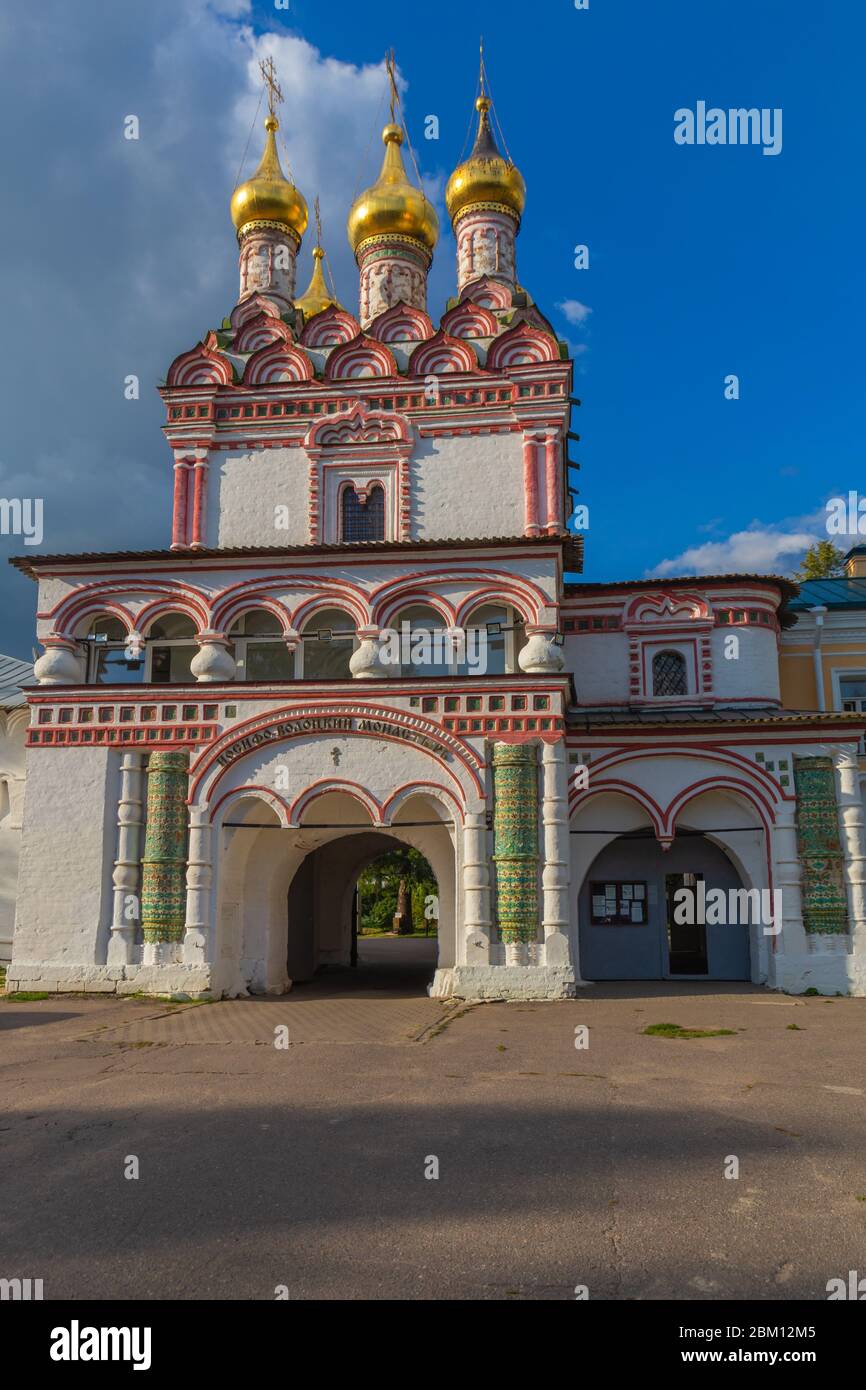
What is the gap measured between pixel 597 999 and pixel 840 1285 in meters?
8.47

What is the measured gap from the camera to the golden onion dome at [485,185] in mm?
18422

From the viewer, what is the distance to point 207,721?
502 inches

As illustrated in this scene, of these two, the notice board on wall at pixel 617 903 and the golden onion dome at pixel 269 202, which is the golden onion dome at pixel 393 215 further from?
the notice board on wall at pixel 617 903

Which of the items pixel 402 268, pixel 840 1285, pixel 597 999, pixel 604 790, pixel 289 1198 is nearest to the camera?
pixel 840 1285

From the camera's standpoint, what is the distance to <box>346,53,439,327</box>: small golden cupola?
1812cm

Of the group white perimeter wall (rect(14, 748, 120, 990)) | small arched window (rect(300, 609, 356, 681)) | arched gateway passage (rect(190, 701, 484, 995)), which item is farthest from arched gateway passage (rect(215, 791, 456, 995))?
small arched window (rect(300, 609, 356, 681))

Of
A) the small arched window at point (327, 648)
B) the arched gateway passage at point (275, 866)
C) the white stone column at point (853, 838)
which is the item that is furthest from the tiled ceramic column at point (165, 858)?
the white stone column at point (853, 838)

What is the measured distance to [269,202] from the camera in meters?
18.7

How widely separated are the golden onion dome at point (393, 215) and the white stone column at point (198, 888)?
11389mm

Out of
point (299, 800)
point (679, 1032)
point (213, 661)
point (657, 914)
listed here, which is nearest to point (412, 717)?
point (299, 800)

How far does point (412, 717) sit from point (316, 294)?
43.2 feet
